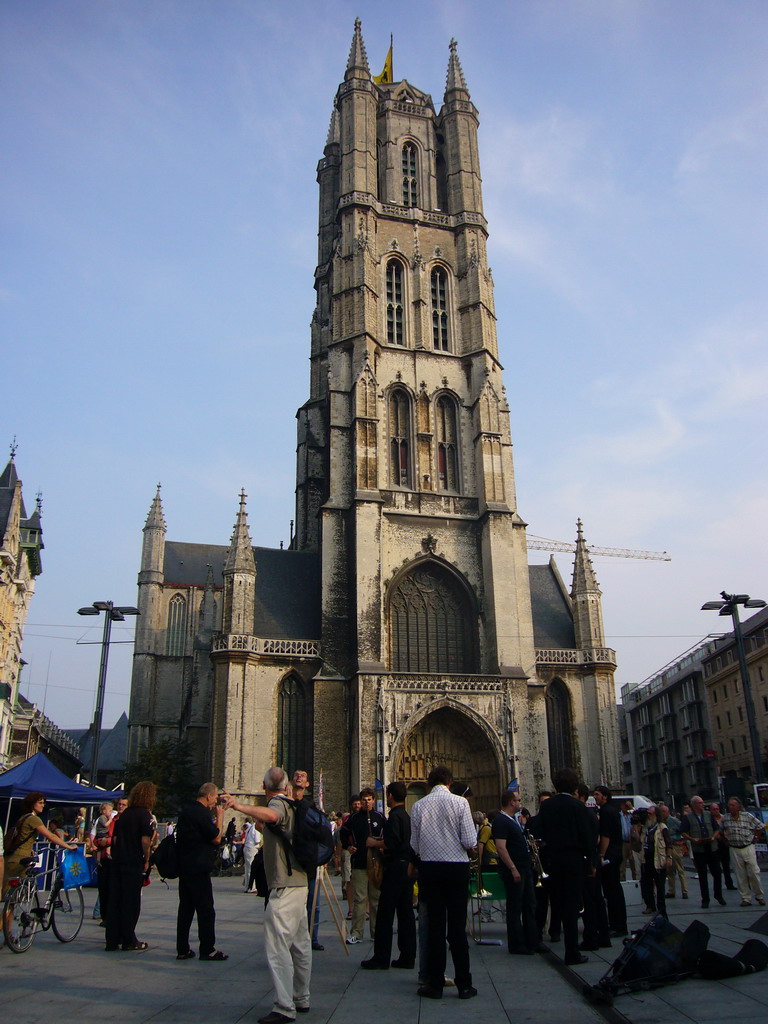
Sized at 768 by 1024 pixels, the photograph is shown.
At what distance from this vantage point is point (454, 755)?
30609 mm

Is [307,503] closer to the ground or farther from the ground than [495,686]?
farther from the ground

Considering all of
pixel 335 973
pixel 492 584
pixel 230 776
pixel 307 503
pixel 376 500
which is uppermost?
pixel 307 503

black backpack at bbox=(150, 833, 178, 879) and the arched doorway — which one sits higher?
the arched doorway

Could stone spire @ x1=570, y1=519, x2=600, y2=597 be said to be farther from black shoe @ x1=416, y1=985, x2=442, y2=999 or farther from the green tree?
black shoe @ x1=416, y1=985, x2=442, y2=999

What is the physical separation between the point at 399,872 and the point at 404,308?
102 ft

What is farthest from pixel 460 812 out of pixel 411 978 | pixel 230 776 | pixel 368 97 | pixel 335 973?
pixel 368 97

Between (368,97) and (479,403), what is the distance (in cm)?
1617

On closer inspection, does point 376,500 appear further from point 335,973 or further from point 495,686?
point 335,973

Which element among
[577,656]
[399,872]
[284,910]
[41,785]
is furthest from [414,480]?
[284,910]

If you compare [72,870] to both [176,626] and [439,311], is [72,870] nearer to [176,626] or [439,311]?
[439,311]

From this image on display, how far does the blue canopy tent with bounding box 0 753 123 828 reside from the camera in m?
16.2

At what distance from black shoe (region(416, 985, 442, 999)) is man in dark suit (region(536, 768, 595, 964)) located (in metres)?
1.59

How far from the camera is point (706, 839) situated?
12.3 meters

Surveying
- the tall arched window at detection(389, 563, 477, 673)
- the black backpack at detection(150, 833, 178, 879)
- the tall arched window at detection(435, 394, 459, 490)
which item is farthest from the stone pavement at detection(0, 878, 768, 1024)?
the tall arched window at detection(435, 394, 459, 490)
